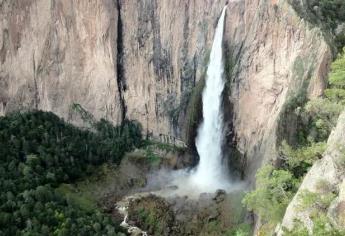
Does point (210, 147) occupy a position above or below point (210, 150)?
above

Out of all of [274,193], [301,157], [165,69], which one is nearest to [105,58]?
[165,69]

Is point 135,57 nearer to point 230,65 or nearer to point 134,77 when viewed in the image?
point 134,77

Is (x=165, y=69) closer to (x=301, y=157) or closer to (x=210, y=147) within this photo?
(x=210, y=147)

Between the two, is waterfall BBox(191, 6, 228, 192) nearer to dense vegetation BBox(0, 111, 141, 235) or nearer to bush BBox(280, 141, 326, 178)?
dense vegetation BBox(0, 111, 141, 235)

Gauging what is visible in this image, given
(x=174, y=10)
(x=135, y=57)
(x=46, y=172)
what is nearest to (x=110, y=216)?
(x=46, y=172)

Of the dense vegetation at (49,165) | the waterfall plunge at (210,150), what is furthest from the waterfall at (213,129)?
the dense vegetation at (49,165)

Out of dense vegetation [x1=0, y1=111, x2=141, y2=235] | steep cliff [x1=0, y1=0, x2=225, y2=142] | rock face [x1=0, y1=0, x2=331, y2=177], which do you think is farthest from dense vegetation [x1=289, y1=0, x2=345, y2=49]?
dense vegetation [x1=0, y1=111, x2=141, y2=235]

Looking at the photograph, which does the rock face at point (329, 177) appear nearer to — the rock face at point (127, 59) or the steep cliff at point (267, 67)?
the steep cliff at point (267, 67)
